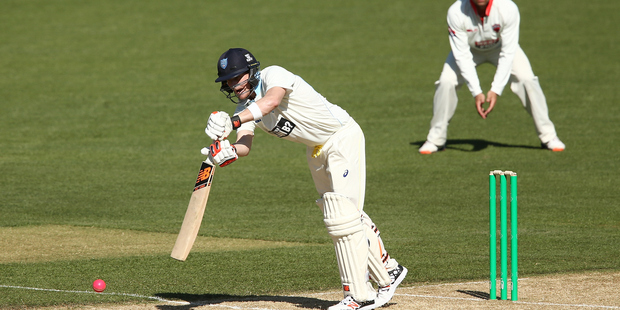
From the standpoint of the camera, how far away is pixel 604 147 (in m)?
11.3

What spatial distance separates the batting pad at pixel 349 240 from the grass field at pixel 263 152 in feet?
3.04

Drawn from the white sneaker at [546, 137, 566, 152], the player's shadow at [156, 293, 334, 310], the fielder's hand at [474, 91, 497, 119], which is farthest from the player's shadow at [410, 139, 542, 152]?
the player's shadow at [156, 293, 334, 310]

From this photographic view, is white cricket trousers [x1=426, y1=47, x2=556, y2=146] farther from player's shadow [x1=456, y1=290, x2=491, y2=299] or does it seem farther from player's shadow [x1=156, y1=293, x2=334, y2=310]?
player's shadow [x1=156, y1=293, x2=334, y2=310]

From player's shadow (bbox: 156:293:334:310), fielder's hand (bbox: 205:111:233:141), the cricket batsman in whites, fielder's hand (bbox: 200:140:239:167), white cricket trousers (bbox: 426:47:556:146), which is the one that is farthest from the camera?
white cricket trousers (bbox: 426:47:556:146)

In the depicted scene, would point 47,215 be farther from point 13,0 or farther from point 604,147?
point 13,0

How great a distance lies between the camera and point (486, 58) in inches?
422

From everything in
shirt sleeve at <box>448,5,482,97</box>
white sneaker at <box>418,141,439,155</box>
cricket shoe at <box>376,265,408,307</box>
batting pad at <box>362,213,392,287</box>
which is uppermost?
shirt sleeve at <box>448,5,482,97</box>

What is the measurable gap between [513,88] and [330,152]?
6512mm

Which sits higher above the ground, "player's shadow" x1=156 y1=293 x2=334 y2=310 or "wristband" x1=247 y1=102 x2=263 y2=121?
"wristband" x1=247 y1=102 x2=263 y2=121

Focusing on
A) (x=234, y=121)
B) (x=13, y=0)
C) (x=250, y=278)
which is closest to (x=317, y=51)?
(x=13, y=0)

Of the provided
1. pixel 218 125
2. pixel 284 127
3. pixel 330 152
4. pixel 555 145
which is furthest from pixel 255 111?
pixel 555 145

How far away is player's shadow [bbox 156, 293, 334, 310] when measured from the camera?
17.5 ft

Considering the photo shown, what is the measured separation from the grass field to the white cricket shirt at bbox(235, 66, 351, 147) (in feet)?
4.55

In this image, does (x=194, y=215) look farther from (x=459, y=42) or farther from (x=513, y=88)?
(x=513, y=88)
